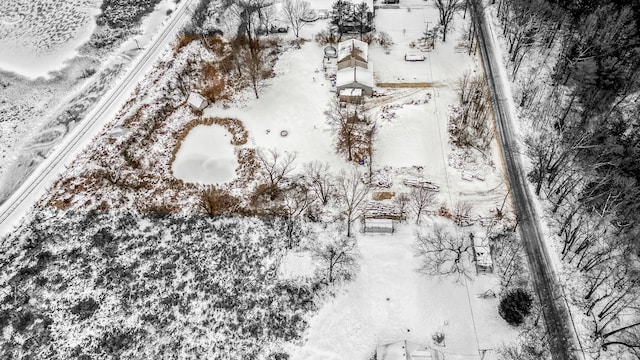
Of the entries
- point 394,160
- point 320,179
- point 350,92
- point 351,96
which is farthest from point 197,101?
point 394,160

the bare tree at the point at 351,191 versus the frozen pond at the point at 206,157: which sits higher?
the frozen pond at the point at 206,157

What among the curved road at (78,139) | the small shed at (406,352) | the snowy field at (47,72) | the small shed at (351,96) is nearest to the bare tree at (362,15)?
the small shed at (351,96)

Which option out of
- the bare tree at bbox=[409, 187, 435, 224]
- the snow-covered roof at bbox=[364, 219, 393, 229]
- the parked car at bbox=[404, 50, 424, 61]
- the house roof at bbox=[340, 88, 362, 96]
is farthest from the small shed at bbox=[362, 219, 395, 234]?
the parked car at bbox=[404, 50, 424, 61]

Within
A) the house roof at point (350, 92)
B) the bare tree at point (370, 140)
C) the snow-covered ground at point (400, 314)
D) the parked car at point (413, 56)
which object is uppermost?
the parked car at point (413, 56)

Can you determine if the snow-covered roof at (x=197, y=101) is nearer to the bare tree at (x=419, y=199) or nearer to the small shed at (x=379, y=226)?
the small shed at (x=379, y=226)

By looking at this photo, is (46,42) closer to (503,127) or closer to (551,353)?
(503,127)

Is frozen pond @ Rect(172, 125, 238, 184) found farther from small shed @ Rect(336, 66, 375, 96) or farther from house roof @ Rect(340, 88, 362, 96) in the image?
small shed @ Rect(336, 66, 375, 96)
